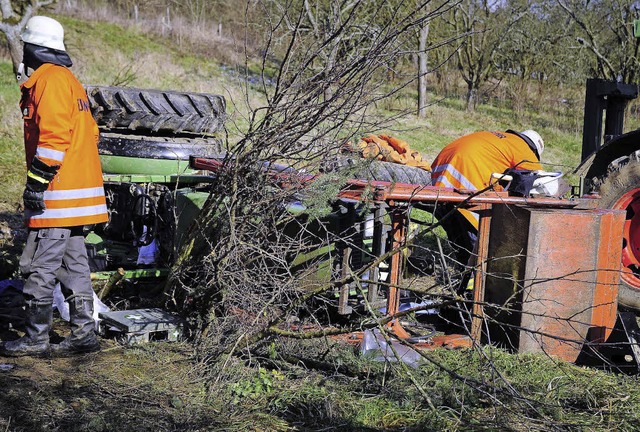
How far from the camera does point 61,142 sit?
3.98m

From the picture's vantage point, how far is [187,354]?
160 inches

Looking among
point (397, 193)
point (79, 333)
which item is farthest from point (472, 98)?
point (79, 333)

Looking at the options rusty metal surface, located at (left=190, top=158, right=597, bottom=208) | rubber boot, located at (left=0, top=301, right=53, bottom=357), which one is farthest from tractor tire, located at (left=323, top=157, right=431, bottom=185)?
rubber boot, located at (left=0, top=301, right=53, bottom=357)

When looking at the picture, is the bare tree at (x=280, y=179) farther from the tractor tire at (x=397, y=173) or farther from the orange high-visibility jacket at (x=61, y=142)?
the tractor tire at (x=397, y=173)

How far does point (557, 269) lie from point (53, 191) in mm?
2969

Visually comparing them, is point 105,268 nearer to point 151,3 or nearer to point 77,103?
point 77,103

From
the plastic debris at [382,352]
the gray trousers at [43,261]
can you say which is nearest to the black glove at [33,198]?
the gray trousers at [43,261]

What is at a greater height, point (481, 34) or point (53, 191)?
point (481, 34)

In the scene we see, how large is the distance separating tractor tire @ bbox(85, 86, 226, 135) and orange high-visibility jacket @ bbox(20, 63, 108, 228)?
1.71 meters

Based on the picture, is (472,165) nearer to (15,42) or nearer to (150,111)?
(150,111)

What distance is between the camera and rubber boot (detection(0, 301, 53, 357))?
3.97 m

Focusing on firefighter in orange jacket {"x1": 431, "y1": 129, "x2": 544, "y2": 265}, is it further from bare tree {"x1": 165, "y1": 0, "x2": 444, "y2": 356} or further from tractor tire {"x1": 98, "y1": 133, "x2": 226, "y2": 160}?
tractor tire {"x1": 98, "y1": 133, "x2": 226, "y2": 160}

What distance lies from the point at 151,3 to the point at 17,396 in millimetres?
26853

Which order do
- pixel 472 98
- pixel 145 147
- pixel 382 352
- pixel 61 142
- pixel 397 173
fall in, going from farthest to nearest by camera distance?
pixel 472 98 < pixel 397 173 < pixel 145 147 < pixel 61 142 < pixel 382 352
